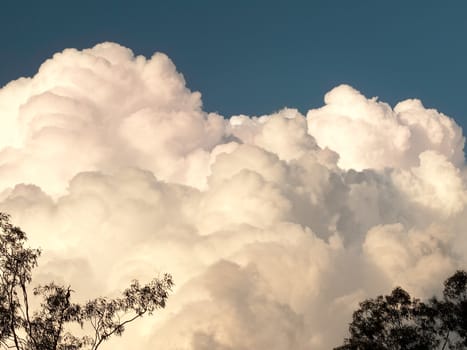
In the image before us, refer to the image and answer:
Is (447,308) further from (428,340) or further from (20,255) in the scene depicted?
(20,255)

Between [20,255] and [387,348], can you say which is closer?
[20,255]

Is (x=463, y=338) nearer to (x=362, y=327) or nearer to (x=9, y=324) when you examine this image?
(x=362, y=327)

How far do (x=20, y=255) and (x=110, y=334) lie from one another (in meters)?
8.61

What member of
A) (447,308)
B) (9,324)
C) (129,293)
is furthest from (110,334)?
(447,308)

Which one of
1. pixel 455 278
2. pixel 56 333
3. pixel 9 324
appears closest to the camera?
pixel 9 324

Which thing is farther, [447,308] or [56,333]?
[447,308]

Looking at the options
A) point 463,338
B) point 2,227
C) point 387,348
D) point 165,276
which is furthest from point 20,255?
point 463,338

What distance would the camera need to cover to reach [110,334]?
4769cm

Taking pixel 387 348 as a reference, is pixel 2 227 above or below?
above

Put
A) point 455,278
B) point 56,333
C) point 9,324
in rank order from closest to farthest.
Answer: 1. point 9,324
2. point 56,333
3. point 455,278

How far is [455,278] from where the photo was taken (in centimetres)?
7731

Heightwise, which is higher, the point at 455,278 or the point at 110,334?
the point at 455,278

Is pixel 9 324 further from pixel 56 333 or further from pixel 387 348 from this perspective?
pixel 387 348

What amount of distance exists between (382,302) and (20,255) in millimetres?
49400
